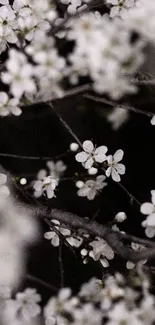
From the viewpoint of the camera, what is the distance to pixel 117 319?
1428mm

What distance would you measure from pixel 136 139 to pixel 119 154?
371mm

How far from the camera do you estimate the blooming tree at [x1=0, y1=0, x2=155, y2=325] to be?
1277mm

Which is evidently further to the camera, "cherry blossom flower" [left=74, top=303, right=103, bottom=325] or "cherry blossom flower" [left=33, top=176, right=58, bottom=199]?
"cherry blossom flower" [left=33, top=176, right=58, bottom=199]

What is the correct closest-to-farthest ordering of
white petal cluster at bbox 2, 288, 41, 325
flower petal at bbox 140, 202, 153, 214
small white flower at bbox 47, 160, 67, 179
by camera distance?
flower petal at bbox 140, 202, 153, 214 < white petal cluster at bbox 2, 288, 41, 325 < small white flower at bbox 47, 160, 67, 179

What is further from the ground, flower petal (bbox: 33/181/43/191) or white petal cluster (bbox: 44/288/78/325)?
flower petal (bbox: 33/181/43/191)

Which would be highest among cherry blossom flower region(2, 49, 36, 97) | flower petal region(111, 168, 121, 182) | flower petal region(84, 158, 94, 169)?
cherry blossom flower region(2, 49, 36, 97)

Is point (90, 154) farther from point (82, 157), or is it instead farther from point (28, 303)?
point (28, 303)

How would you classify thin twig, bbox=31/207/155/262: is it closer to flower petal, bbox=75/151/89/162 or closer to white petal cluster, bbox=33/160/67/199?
white petal cluster, bbox=33/160/67/199

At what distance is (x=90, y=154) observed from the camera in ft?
5.52

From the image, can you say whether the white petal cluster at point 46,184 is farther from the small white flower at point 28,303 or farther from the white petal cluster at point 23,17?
the white petal cluster at point 23,17

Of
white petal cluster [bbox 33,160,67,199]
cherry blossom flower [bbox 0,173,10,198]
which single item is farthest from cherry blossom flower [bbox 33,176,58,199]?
cherry blossom flower [bbox 0,173,10,198]

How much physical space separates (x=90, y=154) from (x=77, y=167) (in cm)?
33

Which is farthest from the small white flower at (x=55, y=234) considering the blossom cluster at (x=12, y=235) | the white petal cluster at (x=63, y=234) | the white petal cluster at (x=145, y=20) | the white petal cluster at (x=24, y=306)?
the white petal cluster at (x=145, y=20)

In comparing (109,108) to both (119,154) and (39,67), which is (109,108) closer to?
(119,154)
